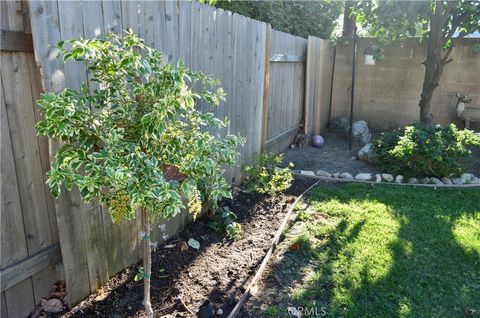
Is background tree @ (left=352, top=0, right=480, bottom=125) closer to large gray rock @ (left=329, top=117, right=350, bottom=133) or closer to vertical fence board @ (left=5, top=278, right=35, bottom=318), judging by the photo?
large gray rock @ (left=329, top=117, right=350, bottom=133)

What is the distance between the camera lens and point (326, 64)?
7836mm

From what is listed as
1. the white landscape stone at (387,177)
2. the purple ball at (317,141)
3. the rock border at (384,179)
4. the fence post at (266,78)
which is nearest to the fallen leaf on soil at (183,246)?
the fence post at (266,78)

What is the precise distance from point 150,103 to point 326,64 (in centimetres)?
657

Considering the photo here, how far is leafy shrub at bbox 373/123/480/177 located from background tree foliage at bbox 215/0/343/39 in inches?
147

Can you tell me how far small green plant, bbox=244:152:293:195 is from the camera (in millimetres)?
4344

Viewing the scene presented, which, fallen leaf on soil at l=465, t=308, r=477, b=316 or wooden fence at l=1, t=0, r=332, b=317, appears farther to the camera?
fallen leaf on soil at l=465, t=308, r=477, b=316

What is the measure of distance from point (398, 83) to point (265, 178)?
474cm

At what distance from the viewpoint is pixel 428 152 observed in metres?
4.87

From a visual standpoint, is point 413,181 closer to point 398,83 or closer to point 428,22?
point 398,83

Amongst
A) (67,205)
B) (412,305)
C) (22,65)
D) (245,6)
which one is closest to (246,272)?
(412,305)

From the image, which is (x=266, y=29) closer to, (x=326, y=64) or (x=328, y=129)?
(x=326, y=64)

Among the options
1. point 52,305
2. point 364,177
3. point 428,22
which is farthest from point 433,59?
point 52,305

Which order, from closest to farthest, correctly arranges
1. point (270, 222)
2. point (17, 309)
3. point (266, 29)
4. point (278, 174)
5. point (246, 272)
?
point (17, 309), point (246, 272), point (270, 222), point (278, 174), point (266, 29)

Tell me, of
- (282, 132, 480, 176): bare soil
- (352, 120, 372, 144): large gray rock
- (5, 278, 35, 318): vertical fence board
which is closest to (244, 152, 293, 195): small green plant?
(282, 132, 480, 176): bare soil
